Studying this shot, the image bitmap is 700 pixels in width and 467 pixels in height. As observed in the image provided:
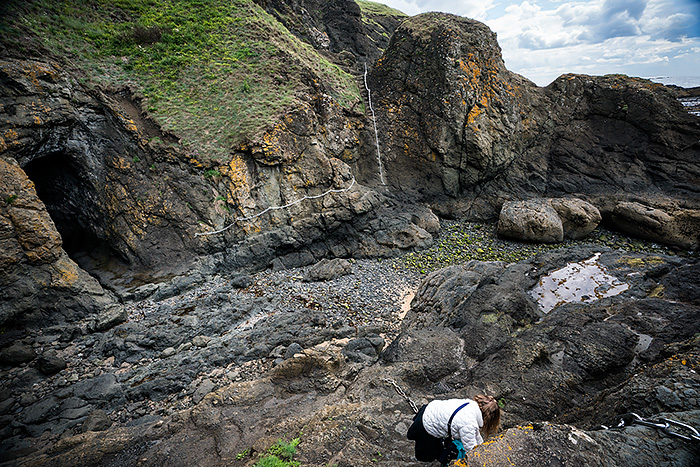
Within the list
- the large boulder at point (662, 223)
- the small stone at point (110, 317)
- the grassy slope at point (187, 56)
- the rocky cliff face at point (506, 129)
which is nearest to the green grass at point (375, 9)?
the rocky cliff face at point (506, 129)

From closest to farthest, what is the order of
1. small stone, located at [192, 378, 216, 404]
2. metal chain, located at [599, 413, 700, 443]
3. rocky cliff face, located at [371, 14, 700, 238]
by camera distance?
1. metal chain, located at [599, 413, 700, 443]
2. small stone, located at [192, 378, 216, 404]
3. rocky cliff face, located at [371, 14, 700, 238]

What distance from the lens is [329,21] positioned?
3144cm

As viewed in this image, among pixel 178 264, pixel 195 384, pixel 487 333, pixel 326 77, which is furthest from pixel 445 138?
pixel 195 384

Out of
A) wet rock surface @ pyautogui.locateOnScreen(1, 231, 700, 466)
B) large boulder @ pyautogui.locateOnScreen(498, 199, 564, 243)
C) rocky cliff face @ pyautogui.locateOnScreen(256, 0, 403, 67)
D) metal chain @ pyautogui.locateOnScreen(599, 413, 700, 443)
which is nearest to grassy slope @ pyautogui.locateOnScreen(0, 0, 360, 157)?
wet rock surface @ pyautogui.locateOnScreen(1, 231, 700, 466)

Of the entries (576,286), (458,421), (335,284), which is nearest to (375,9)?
(335,284)

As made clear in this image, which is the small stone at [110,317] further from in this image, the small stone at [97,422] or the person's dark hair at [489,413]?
the person's dark hair at [489,413]

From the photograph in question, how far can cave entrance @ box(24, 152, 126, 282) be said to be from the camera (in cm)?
1316

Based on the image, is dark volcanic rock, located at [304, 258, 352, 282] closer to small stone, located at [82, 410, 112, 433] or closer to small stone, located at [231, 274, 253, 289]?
small stone, located at [231, 274, 253, 289]

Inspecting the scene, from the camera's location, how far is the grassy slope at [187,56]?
13805 mm

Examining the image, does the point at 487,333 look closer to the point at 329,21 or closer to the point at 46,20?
A: the point at 46,20

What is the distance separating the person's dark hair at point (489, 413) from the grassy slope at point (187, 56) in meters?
14.7

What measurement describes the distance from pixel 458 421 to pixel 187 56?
2086 centimetres

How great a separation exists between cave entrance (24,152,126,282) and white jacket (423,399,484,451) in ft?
49.4

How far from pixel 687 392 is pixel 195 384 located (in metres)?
9.83
